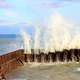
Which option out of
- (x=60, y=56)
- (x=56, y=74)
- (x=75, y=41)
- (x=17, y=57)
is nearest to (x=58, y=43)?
(x=75, y=41)

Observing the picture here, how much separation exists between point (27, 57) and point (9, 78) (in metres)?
7.21

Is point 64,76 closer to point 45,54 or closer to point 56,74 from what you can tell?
point 56,74

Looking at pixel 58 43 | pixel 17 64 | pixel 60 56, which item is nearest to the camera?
pixel 17 64

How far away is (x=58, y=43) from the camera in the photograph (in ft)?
95.8

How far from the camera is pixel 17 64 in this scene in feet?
72.5

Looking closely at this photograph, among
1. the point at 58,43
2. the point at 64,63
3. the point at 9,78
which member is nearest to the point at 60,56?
the point at 64,63

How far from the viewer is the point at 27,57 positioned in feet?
78.0

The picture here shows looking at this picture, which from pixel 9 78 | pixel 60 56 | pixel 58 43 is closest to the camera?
pixel 9 78

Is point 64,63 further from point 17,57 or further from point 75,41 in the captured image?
point 75,41

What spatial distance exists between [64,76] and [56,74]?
95cm

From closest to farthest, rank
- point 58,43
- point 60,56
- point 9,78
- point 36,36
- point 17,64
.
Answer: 1. point 9,78
2. point 17,64
3. point 60,56
4. point 58,43
5. point 36,36

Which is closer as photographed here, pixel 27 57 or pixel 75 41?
pixel 27 57

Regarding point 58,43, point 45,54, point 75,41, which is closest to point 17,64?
point 45,54

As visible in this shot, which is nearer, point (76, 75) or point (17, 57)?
point (76, 75)
